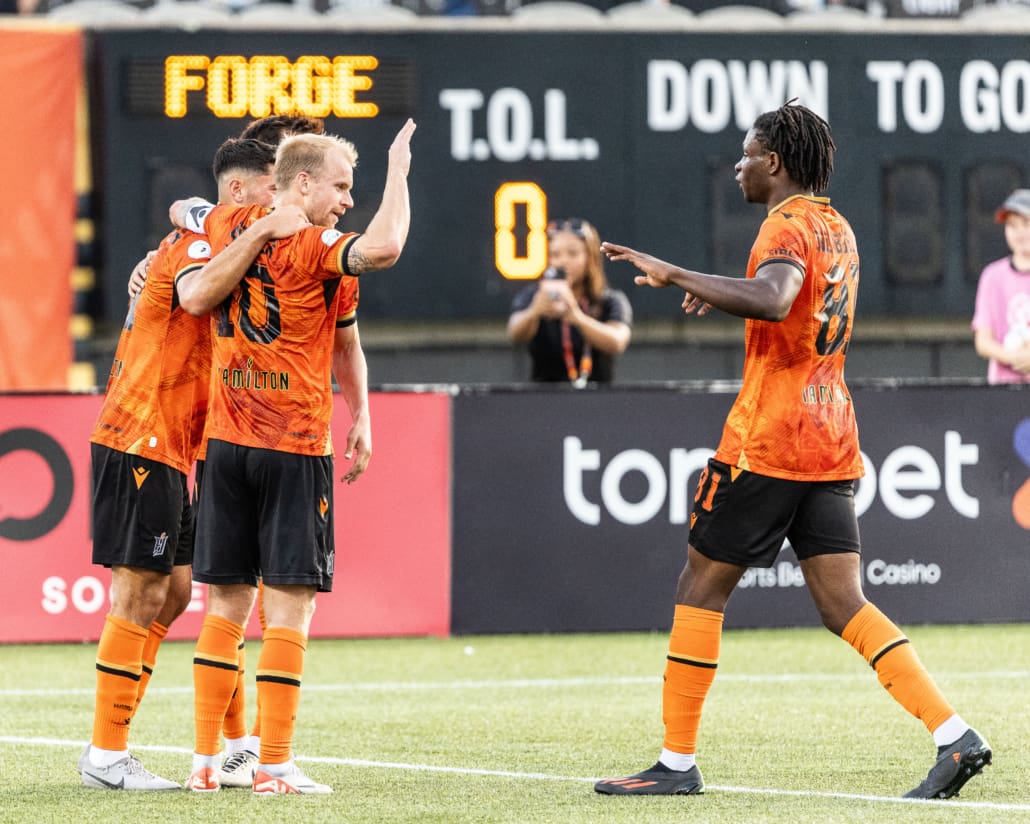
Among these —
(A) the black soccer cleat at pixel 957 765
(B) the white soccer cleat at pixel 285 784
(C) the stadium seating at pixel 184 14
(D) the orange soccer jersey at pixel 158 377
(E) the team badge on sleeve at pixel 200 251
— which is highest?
(C) the stadium seating at pixel 184 14

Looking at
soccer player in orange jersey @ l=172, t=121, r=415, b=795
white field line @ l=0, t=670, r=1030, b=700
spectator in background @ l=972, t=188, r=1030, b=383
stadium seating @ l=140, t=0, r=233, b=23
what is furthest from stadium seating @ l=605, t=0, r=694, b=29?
soccer player in orange jersey @ l=172, t=121, r=415, b=795

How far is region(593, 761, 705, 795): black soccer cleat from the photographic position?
586 cm

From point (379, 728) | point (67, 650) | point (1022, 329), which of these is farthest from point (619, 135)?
point (379, 728)

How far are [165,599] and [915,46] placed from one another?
1038 centimetres

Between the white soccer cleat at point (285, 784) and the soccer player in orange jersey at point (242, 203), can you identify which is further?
the soccer player in orange jersey at point (242, 203)

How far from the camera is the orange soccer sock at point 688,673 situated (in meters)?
5.93

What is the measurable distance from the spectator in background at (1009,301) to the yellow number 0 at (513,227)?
167 inches

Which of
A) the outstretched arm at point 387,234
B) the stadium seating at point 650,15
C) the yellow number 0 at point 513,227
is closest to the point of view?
the outstretched arm at point 387,234

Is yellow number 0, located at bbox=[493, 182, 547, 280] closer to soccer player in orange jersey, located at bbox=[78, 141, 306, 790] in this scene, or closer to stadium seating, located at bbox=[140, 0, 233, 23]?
stadium seating, located at bbox=[140, 0, 233, 23]

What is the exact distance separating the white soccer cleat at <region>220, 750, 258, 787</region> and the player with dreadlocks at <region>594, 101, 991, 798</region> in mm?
1074

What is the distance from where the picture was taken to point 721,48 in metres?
15.1

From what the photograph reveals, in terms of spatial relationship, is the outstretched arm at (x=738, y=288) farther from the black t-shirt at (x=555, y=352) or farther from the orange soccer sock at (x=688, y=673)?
the black t-shirt at (x=555, y=352)

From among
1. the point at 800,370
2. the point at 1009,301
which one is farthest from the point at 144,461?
the point at 1009,301

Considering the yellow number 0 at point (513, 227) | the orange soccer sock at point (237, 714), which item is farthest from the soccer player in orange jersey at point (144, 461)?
the yellow number 0 at point (513, 227)
